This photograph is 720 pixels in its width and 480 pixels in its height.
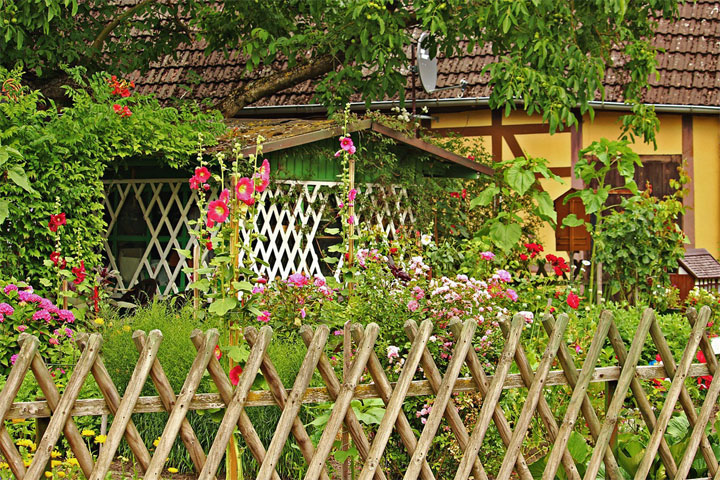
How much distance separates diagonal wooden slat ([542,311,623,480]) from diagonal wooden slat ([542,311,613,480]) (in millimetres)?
20

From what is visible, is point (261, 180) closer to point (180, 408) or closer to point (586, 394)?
point (180, 408)

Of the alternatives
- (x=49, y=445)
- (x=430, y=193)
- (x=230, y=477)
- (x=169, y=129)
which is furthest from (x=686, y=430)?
(x=430, y=193)

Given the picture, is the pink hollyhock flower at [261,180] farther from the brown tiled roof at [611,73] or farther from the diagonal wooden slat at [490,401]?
the brown tiled roof at [611,73]

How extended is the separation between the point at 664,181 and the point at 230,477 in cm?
1020

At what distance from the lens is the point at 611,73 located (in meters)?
12.5

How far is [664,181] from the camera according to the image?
1228 cm

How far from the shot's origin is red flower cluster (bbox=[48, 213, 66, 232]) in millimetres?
6062

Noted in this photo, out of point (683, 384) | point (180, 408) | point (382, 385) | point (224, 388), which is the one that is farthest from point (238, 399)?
point (683, 384)

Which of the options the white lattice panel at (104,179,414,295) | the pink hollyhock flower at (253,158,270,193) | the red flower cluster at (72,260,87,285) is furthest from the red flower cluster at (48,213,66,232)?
Result: the pink hollyhock flower at (253,158,270,193)

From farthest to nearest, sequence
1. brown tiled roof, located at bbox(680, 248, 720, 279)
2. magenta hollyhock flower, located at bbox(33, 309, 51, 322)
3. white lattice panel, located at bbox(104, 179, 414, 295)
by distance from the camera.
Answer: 1. brown tiled roof, located at bbox(680, 248, 720, 279)
2. white lattice panel, located at bbox(104, 179, 414, 295)
3. magenta hollyhock flower, located at bbox(33, 309, 51, 322)

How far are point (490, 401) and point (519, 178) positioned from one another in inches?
245

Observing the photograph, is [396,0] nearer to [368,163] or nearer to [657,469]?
[368,163]

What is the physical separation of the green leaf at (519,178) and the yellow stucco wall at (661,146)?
304cm

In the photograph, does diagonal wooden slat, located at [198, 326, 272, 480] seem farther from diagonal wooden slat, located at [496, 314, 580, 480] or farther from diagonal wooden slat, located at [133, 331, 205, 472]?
diagonal wooden slat, located at [496, 314, 580, 480]
